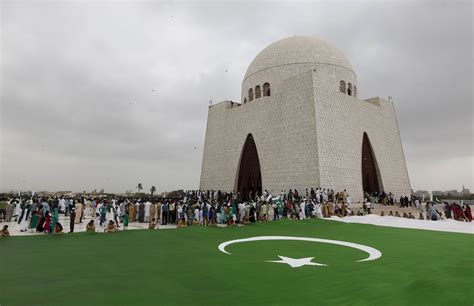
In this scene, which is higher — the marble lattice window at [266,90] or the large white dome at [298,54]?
the large white dome at [298,54]

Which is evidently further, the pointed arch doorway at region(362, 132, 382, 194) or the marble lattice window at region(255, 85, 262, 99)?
the marble lattice window at region(255, 85, 262, 99)

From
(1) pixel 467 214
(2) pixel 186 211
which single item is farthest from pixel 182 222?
(1) pixel 467 214

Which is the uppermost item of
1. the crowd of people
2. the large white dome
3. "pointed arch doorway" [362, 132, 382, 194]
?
the large white dome

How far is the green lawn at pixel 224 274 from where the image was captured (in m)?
4.42

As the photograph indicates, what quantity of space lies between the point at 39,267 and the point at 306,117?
66.4 feet

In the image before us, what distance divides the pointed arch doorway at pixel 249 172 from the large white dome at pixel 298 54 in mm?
7495

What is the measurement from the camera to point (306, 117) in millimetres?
23438

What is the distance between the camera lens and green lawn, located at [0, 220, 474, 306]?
4.42 metres

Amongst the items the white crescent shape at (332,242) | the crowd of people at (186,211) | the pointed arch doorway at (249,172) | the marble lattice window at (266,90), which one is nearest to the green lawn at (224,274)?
the white crescent shape at (332,242)

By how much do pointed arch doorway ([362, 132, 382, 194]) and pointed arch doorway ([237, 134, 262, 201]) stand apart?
914 centimetres

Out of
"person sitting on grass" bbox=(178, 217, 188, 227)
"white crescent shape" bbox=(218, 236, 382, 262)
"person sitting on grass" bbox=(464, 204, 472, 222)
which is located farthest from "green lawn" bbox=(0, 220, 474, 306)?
"person sitting on grass" bbox=(464, 204, 472, 222)

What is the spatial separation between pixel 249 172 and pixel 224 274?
73.8 feet

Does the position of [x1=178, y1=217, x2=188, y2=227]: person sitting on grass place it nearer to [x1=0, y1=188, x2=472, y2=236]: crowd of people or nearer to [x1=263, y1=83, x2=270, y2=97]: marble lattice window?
[x1=0, y1=188, x2=472, y2=236]: crowd of people

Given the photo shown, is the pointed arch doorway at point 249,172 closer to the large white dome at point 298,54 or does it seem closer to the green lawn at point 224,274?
the large white dome at point 298,54
